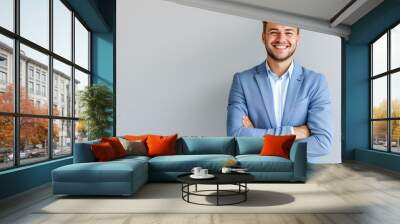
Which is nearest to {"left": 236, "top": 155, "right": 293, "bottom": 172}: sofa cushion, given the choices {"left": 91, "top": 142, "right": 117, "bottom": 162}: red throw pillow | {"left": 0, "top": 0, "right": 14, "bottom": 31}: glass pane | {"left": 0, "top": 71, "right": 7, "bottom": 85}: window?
{"left": 91, "top": 142, "right": 117, "bottom": 162}: red throw pillow

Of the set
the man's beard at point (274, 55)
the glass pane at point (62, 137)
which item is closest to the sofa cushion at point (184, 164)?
the glass pane at point (62, 137)

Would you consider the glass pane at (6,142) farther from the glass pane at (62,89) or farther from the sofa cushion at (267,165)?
the sofa cushion at (267,165)

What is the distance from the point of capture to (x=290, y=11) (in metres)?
7.95

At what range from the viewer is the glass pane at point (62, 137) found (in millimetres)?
6785

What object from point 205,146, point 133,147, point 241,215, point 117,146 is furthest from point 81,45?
point 241,215

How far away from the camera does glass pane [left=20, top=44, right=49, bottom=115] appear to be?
18.3 ft

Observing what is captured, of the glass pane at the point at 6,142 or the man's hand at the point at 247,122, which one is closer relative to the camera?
the glass pane at the point at 6,142

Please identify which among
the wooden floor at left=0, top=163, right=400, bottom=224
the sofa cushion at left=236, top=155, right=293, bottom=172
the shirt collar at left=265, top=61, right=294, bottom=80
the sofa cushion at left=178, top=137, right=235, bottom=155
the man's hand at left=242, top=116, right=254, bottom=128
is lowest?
the wooden floor at left=0, top=163, right=400, bottom=224

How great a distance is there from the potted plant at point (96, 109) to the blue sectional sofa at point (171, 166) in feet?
6.90

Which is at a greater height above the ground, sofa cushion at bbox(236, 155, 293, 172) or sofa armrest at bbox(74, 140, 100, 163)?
sofa armrest at bbox(74, 140, 100, 163)

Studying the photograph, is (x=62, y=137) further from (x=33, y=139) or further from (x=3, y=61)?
(x=3, y=61)

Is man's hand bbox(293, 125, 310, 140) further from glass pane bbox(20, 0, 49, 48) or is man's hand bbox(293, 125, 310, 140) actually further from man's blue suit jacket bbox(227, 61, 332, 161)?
glass pane bbox(20, 0, 49, 48)

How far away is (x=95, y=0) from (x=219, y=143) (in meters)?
4.00

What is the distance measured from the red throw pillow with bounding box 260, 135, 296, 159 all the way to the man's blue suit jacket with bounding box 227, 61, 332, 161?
1335mm
